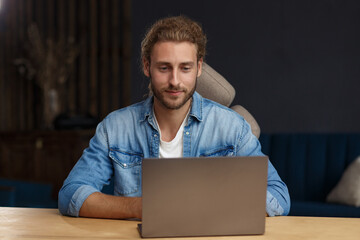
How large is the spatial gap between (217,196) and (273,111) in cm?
328

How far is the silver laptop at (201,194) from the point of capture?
42.6 inches

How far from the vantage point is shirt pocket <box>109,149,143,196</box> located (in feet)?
5.70

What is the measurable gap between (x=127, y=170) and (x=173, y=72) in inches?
16.5

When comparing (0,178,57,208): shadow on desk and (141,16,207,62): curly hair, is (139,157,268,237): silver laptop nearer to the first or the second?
(141,16,207,62): curly hair

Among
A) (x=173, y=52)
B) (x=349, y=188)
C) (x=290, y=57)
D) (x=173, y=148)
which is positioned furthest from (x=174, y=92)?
(x=290, y=57)

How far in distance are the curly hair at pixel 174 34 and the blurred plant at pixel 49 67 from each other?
332cm


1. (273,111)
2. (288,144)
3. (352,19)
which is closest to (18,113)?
(273,111)

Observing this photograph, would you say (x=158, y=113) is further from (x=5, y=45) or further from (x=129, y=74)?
(x=5, y=45)

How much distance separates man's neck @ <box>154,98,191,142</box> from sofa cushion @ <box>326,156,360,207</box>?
1.67 meters

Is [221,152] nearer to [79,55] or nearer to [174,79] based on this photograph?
[174,79]

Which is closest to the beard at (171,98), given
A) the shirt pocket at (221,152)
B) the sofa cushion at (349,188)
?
the shirt pocket at (221,152)

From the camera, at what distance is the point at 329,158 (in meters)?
3.26

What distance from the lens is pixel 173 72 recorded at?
1.58m

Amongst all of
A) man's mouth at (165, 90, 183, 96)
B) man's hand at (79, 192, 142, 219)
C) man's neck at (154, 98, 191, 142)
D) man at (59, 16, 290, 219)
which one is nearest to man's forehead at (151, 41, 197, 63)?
man at (59, 16, 290, 219)
